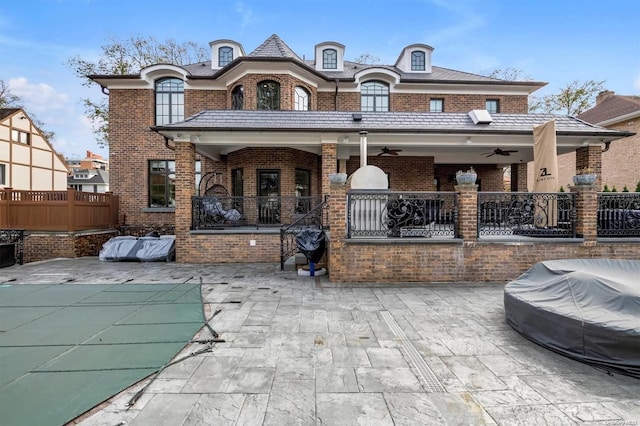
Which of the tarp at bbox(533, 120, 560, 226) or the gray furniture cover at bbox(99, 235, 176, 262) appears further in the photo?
the gray furniture cover at bbox(99, 235, 176, 262)

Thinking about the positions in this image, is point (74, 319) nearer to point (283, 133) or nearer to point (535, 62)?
point (283, 133)

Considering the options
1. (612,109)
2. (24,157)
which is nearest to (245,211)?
(24,157)

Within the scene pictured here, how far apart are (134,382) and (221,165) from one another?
10.6 metres

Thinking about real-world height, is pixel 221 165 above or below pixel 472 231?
above

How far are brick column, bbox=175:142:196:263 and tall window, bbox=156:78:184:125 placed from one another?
17.7 feet

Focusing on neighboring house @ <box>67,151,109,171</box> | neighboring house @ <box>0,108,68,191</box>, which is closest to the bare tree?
neighboring house @ <box>0,108,68,191</box>

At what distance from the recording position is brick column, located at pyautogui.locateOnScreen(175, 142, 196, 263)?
8.79 meters

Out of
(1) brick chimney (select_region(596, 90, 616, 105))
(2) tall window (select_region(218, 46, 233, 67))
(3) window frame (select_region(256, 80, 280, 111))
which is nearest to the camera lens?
(3) window frame (select_region(256, 80, 280, 111))

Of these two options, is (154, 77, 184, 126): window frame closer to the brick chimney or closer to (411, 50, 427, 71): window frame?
(411, 50, 427, 71): window frame

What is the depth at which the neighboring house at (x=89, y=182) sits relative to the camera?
4053 centimetres

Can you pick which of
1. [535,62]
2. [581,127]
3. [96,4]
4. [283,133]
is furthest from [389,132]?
[535,62]

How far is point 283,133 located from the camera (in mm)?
8906

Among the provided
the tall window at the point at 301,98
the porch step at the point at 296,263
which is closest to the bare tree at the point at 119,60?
the tall window at the point at 301,98

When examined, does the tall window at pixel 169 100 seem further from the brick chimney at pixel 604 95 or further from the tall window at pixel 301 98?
the brick chimney at pixel 604 95
